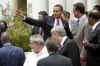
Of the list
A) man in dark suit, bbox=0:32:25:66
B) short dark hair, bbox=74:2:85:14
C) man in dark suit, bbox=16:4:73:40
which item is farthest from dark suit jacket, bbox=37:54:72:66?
short dark hair, bbox=74:2:85:14

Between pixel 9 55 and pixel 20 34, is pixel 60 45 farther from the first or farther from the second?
pixel 20 34

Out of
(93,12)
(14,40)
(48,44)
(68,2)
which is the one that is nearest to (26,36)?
(14,40)

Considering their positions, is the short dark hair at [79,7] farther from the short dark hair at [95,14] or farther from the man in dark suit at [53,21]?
the short dark hair at [95,14]

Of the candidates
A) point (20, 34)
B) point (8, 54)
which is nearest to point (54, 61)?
point (8, 54)

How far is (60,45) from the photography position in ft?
21.3

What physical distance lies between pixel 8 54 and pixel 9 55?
1.3 inches

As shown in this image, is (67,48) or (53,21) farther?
(53,21)

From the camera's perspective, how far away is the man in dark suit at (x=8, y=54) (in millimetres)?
6727

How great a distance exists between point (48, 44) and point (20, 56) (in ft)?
5.68

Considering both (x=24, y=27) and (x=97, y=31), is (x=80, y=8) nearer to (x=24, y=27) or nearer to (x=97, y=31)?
(x=97, y=31)

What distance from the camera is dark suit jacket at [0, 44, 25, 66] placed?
6.78m

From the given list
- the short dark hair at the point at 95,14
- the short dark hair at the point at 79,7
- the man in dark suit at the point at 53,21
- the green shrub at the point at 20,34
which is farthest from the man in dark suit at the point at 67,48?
the green shrub at the point at 20,34

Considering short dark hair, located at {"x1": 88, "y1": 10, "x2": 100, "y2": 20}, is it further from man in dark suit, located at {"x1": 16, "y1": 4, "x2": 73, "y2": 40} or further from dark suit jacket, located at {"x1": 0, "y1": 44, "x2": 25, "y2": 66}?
dark suit jacket, located at {"x1": 0, "y1": 44, "x2": 25, "y2": 66}

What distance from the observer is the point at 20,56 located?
22.9 ft
